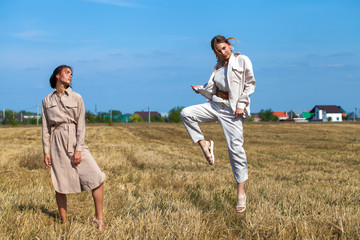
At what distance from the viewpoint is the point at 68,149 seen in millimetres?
4441

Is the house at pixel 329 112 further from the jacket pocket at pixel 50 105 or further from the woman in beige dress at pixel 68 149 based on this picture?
the jacket pocket at pixel 50 105

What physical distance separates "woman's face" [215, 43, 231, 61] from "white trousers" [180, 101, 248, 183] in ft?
1.91

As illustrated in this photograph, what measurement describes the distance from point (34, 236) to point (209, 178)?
15.9ft

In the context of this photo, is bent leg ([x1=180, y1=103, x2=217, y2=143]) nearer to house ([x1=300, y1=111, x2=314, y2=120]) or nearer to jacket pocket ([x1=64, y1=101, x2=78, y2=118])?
jacket pocket ([x1=64, y1=101, x2=78, y2=118])

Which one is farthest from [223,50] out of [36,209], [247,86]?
[36,209]

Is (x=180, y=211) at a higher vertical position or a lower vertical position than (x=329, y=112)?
lower

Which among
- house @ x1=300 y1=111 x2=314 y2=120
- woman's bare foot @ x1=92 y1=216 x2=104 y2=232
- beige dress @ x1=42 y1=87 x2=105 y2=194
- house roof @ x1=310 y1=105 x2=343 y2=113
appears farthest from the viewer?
house @ x1=300 y1=111 x2=314 y2=120

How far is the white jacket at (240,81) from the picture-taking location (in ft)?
15.7

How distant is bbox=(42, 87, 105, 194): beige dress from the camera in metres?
4.46

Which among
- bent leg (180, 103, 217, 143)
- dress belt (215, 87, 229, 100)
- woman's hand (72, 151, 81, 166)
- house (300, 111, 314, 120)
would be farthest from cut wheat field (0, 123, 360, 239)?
house (300, 111, 314, 120)

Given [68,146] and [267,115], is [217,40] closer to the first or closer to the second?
[68,146]

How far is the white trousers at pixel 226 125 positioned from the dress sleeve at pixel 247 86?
190 mm

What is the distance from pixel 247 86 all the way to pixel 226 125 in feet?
1.75

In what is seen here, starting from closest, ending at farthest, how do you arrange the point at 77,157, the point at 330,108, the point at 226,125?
the point at 77,157 < the point at 226,125 < the point at 330,108
